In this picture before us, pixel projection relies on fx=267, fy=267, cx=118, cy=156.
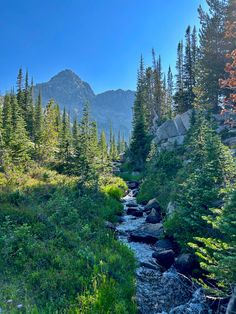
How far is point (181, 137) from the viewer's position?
37062 millimetres

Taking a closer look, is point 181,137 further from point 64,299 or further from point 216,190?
point 64,299

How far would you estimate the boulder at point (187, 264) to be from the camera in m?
10.8

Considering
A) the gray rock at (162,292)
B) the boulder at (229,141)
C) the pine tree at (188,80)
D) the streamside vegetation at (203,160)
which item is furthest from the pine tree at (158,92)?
the gray rock at (162,292)

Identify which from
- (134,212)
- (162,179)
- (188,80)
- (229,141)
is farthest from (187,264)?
(188,80)

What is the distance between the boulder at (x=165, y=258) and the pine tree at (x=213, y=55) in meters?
22.7

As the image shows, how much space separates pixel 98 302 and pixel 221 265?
3540 millimetres

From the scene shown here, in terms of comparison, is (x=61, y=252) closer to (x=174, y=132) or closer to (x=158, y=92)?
(x=174, y=132)

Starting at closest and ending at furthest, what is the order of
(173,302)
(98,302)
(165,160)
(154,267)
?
(98,302) → (173,302) → (154,267) → (165,160)

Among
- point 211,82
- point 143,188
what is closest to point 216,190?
point 143,188

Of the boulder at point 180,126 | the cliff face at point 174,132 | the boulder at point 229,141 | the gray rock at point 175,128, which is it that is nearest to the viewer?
the boulder at point 229,141

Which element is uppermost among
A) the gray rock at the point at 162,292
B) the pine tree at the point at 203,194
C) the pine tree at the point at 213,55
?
the pine tree at the point at 213,55

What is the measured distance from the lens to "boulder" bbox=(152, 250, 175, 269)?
39.2 ft

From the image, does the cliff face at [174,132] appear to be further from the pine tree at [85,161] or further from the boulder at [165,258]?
the boulder at [165,258]

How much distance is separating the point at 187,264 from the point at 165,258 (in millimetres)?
1364
